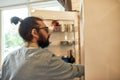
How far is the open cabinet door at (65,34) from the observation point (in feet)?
9.28

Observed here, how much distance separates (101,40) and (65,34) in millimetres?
1531

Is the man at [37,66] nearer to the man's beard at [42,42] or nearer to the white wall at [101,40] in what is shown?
the man's beard at [42,42]

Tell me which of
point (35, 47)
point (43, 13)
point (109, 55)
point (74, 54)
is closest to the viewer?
point (109, 55)

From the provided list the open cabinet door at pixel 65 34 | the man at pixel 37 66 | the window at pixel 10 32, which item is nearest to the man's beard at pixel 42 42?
the man at pixel 37 66

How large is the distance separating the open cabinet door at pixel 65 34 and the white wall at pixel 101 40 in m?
1.41

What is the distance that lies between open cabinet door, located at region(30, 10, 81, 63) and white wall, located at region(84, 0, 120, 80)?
141 cm

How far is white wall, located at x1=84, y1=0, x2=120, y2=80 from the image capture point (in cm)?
141

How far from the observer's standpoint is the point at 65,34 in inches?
115

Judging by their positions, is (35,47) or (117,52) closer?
(117,52)

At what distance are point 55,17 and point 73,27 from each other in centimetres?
30

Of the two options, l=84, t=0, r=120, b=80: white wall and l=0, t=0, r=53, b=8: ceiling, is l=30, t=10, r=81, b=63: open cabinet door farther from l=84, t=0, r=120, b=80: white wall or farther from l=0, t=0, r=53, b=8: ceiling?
l=0, t=0, r=53, b=8: ceiling

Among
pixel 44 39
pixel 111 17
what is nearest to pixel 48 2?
pixel 44 39

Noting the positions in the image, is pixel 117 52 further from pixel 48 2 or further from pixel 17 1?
pixel 17 1

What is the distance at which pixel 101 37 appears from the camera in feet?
4.66
